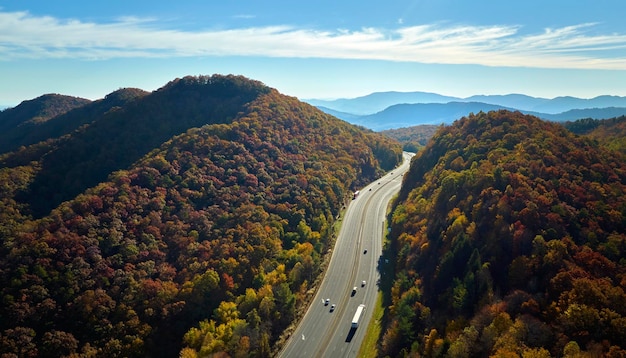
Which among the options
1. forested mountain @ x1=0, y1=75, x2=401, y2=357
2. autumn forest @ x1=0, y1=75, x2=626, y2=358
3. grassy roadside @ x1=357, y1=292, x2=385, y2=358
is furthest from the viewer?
grassy roadside @ x1=357, y1=292, x2=385, y2=358


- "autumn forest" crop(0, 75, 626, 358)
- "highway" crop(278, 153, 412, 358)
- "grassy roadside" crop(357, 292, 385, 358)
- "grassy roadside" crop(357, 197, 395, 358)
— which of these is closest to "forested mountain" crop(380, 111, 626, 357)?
"autumn forest" crop(0, 75, 626, 358)

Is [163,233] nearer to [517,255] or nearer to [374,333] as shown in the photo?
[374,333]

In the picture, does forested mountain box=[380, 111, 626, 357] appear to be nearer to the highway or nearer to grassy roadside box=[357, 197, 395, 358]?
grassy roadside box=[357, 197, 395, 358]

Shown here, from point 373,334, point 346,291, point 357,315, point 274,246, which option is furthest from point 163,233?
point 373,334

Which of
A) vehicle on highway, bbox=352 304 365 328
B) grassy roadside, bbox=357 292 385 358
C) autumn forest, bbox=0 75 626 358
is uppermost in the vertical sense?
autumn forest, bbox=0 75 626 358

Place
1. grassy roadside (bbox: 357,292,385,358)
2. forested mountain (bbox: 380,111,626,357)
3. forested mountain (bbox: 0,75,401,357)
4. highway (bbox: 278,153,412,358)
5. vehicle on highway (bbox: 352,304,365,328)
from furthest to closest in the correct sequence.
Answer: vehicle on highway (bbox: 352,304,365,328), highway (bbox: 278,153,412,358), grassy roadside (bbox: 357,292,385,358), forested mountain (bbox: 0,75,401,357), forested mountain (bbox: 380,111,626,357)
